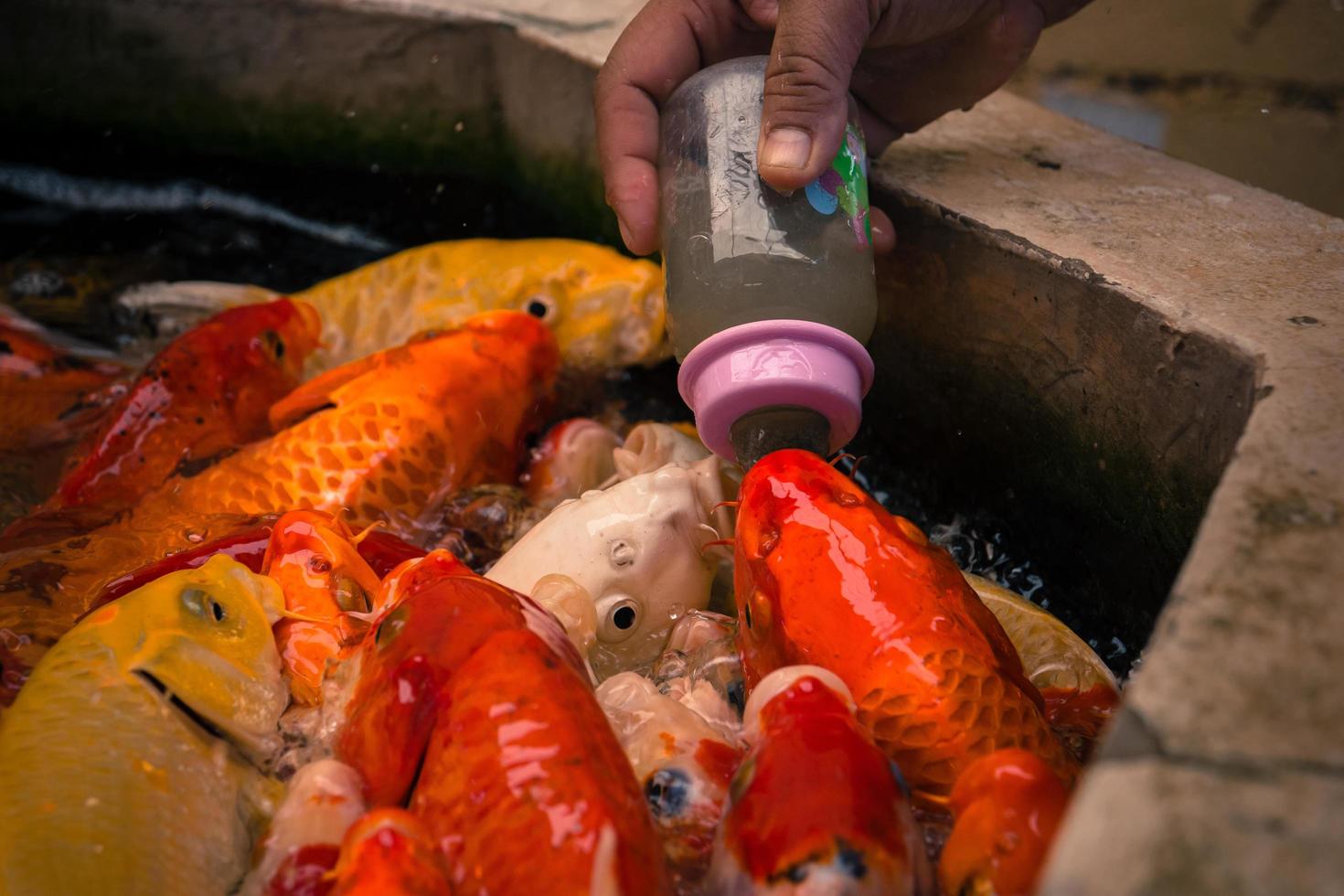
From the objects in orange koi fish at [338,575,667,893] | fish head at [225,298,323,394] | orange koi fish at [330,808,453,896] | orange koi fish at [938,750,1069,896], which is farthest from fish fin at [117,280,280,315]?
orange koi fish at [938,750,1069,896]

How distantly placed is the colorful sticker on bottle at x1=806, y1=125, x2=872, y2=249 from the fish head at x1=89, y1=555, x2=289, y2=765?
0.94m

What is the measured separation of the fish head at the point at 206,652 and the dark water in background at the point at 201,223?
5.43ft

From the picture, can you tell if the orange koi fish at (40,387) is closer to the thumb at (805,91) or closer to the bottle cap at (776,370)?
the bottle cap at (776,370)

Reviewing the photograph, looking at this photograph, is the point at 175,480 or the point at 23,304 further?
the point at 23,304

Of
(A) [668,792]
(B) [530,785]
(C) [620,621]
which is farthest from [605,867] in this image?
(C) [620,621]

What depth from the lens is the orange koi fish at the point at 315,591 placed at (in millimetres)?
1468

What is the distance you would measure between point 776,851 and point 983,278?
45.4 inches

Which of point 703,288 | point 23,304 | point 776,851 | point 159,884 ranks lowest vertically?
point 23,304

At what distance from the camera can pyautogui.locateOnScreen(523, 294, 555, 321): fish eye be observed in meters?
2.52

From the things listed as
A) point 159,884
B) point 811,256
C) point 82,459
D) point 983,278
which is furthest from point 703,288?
point 82,459

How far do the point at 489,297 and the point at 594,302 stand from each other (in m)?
0.25

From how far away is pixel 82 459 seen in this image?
7.07ft

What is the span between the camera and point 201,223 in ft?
10.3

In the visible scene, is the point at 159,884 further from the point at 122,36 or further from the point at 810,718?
the point at 122,36
